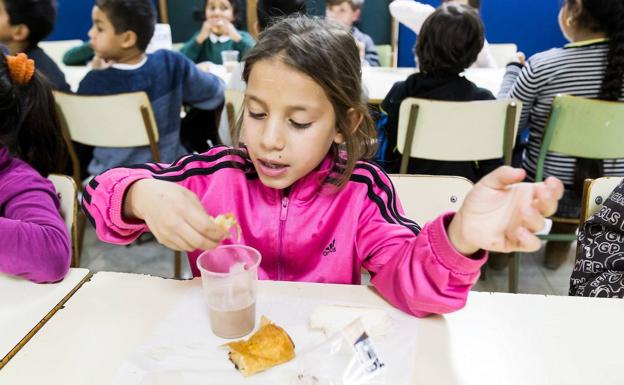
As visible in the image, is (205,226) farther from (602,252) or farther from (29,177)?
(602,252)

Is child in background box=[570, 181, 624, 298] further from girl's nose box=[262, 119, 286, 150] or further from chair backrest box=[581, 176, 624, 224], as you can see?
girl's nose box=[262, 119, 286, 150]

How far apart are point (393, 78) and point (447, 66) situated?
0.94 meters

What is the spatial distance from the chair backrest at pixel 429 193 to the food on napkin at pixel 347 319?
23.1 inches

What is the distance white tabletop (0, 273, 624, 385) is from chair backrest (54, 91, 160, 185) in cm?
132

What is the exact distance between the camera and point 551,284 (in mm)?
2490

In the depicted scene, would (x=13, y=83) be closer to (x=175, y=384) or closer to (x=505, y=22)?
(x=175, y=384)

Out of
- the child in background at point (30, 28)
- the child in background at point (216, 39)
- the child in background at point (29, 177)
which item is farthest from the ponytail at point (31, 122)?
the child in background at point (216, 39)

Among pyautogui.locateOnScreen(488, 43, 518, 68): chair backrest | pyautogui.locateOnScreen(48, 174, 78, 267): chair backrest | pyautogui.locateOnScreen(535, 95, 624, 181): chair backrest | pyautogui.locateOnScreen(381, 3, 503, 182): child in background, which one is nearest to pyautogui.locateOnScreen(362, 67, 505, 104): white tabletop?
pyautogui.locateOnScreen(381, 3, 503, 182): child in background

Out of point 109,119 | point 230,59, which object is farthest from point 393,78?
point 109,119

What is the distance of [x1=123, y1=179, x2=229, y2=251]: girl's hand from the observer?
0.83 meters

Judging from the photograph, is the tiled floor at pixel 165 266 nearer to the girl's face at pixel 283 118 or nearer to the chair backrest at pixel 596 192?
the chair backrest at pixel 596 192

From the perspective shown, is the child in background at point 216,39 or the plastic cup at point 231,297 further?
the child in background at point 216,39

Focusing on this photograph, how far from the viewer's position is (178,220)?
2.77 feet

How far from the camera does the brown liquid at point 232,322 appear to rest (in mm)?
874
